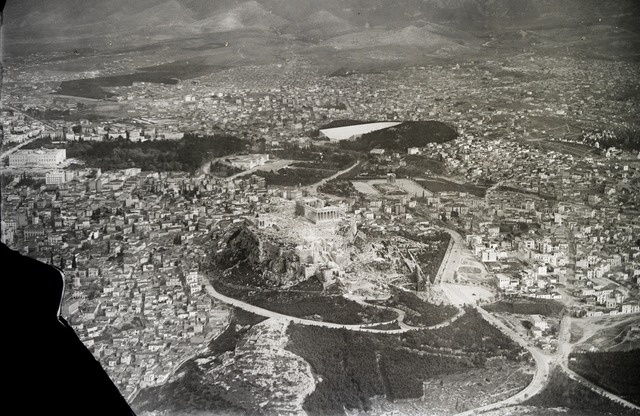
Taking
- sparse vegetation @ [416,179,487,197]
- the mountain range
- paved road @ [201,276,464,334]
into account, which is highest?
the mountain range

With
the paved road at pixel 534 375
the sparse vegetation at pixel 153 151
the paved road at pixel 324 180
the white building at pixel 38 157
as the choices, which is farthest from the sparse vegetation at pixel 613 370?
the white building at pixel 38 157

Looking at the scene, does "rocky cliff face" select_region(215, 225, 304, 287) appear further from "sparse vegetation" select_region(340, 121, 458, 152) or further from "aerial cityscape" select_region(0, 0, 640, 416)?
"sparse vegetation" select_region(340, 121, 458, 152)

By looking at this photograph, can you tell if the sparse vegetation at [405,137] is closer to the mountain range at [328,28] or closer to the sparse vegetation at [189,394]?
the mountain range at [328,28]

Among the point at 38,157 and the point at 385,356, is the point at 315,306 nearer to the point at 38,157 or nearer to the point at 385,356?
the point at 385,356

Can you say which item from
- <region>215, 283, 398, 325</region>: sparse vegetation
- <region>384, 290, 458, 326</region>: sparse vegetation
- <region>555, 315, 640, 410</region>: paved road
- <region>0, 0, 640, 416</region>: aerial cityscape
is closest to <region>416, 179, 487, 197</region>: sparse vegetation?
<region>0, 0, 640, 416</region>: aerial cityscape

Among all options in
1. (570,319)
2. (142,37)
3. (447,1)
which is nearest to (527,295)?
(570,319)

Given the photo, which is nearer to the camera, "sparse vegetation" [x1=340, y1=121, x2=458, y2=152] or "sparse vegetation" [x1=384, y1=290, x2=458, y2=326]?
"sparse vegetation" [x1=384, y1=290, x2=458, y2=326]

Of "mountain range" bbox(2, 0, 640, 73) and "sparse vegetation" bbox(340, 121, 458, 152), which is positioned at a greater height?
"mountain range" bbox(2, 0, 640, 73)
